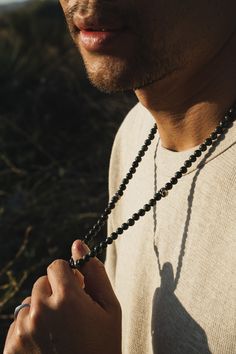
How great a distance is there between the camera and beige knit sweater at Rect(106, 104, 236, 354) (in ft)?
4.66

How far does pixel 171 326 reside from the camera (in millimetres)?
1549

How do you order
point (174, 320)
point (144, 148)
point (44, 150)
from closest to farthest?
point (174, 320) < point (144, 148) < point (44, 150)

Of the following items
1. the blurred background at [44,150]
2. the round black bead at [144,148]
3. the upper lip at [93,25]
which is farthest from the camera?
the blurred background at [44,150]

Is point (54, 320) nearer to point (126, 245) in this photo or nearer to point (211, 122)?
point (126, 245)

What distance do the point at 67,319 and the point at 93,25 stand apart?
2.65 feet

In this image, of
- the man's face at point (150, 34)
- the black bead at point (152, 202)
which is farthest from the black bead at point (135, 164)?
the man's face at point (150, 34)

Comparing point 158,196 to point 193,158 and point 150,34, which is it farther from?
point 150,34

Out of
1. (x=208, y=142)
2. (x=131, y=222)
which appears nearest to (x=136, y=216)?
(x=131, y=222)

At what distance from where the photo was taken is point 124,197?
2072 millimetres

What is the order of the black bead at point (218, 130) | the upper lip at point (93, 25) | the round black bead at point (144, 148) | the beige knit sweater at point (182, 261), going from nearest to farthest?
the beige knit sweater at point (182, 261) < the black bead at point (218, 130) < the upper lip at point (93, 25) < the round black bead at point (144, 148)

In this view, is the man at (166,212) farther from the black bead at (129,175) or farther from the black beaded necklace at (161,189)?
the black bead at (129,175)

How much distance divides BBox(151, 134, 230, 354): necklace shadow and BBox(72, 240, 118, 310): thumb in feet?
0.41

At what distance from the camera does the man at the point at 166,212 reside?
58.2 inches

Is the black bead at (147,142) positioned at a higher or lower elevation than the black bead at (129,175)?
higher
